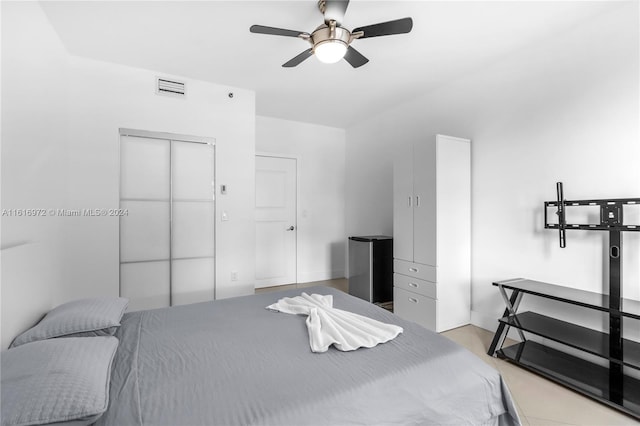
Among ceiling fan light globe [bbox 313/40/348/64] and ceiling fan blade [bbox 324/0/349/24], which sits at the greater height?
ceiling fan blade [bbox 324/0/349/24]

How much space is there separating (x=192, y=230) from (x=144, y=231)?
1.62 feet

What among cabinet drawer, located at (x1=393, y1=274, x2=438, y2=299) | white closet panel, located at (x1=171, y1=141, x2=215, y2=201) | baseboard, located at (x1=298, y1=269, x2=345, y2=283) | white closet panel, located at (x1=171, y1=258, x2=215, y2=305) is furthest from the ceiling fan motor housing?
baseboard, located at (x1=298, y1=269, x2=345, y2=283)

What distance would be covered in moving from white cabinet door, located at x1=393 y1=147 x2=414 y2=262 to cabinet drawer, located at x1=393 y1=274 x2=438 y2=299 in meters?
0.23

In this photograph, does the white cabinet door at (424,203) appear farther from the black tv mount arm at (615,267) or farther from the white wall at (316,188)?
the white wall at (316,188)

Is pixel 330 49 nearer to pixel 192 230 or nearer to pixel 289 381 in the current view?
pixel 289 381

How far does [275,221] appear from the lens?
509 centimetres

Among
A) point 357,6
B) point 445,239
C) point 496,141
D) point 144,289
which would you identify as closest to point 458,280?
point 445,239

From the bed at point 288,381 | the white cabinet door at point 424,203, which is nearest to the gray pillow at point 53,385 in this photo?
the bed at point 288,381

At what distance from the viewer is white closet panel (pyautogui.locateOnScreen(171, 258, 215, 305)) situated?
354cm

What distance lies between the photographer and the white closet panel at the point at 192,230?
3.56m

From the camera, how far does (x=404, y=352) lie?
1482mm

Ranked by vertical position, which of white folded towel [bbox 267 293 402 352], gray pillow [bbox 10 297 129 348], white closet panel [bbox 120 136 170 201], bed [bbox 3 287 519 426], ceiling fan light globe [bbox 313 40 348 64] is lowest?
bed [bbox 3 287 519 426]

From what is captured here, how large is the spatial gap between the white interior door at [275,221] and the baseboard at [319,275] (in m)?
0.17

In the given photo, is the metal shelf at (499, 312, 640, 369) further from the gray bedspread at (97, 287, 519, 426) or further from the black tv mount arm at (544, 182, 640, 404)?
the gray bedspread at (97, 287, 519, 426)
